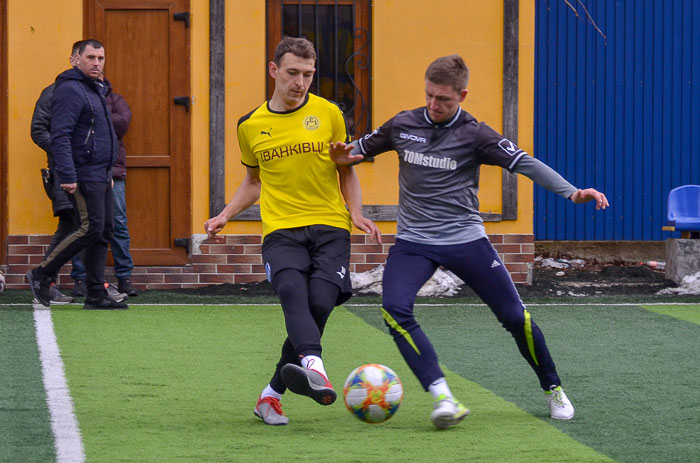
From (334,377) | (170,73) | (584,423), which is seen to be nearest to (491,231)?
(170,73)

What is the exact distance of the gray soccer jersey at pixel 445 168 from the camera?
224 inches

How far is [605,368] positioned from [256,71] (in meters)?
5.99

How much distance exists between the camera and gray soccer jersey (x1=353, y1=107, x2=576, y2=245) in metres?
5.69

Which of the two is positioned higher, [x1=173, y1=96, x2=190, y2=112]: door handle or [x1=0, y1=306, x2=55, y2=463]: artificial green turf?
[x1=173, y1=96, x2=190, y2=112]: door handle

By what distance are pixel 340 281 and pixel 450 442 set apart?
0.95 metres

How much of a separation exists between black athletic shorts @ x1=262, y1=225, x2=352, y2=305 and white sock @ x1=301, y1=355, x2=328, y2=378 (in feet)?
1.52

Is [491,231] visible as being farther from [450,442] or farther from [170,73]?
[450,442]

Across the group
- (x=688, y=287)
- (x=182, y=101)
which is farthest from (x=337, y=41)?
(x=688, y=287)

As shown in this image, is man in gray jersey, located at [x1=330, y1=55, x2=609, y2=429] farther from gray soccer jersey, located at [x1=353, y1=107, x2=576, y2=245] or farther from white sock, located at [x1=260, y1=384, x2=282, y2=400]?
white sock, located at [x1=260, y1=384, x2=282, y2=400]

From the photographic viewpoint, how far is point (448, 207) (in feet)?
18.9

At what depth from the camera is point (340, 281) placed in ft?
18.6

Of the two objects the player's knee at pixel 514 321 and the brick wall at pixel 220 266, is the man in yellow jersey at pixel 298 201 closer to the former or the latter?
the player's knee at pixel 514 321

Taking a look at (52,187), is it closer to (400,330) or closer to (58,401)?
(58,401)

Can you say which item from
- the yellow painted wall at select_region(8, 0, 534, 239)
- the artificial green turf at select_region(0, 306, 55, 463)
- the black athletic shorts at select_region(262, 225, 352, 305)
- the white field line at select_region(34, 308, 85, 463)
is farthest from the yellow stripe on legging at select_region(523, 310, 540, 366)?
the yellow painted wall at select_region(8, 0, 534, 239)
